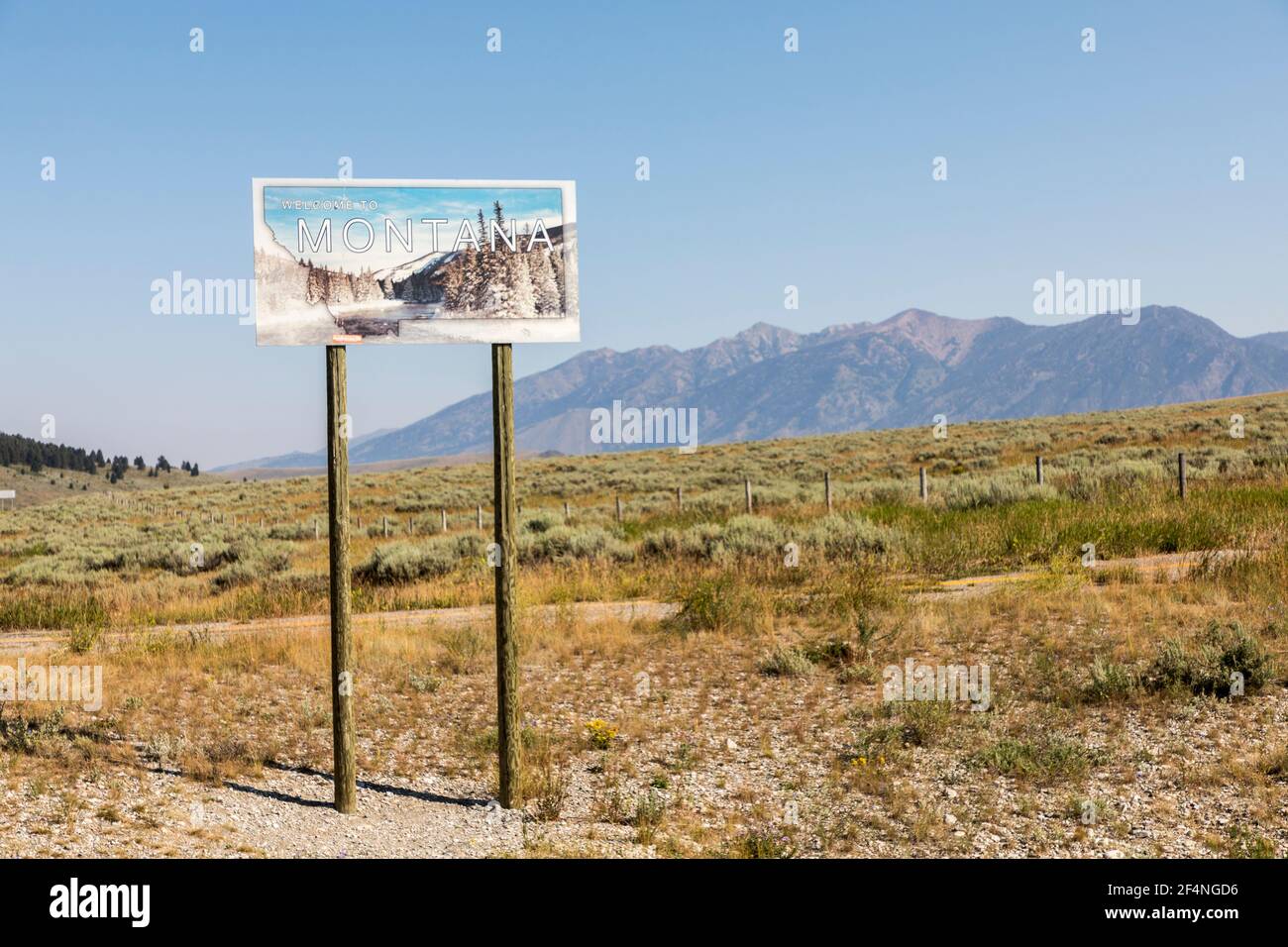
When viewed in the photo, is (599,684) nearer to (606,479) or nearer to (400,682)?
(400,682)

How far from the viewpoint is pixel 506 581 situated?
24.2 feet

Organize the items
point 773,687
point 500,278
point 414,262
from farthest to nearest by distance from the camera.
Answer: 1. point 773,687
2. point 500,278
3. point 414,262

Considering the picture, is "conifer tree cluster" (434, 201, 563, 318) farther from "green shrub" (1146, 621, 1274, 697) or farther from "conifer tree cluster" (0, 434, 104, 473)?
"conifer tree cluster" (0, 434, 104, 473)

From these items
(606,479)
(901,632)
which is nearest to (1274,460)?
(901,632)

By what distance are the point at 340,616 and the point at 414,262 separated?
2.77m

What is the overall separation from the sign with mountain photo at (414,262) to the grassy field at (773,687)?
145 inches

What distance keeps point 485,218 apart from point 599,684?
6112 millimetres

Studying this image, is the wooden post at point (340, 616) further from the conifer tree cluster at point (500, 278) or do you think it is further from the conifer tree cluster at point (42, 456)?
the conifer tree cluster at point (42, 456)

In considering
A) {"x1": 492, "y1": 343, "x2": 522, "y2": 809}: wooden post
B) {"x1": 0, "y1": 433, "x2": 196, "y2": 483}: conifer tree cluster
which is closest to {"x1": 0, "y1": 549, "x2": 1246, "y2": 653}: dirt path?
{"x1": 492, "y1": 343, "x2": 522, "y2": 809}: wooden post

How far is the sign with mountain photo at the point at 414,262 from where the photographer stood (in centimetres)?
691

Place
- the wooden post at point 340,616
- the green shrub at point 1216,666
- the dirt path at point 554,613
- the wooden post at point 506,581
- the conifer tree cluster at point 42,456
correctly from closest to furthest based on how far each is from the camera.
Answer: the wooden post at point 340,616 → the wooden post at point 506,581 → the green shrub at point 1216,666 → the dirt path at point 554,613 → the conifer tree cluster at point 42,456

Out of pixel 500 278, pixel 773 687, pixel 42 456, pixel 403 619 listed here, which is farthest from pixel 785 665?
pixel 42 456

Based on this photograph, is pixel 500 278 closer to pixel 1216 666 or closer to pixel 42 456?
pixel 1216 666

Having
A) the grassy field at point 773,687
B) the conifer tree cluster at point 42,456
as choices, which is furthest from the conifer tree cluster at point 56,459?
the grassy field at point 773,687
